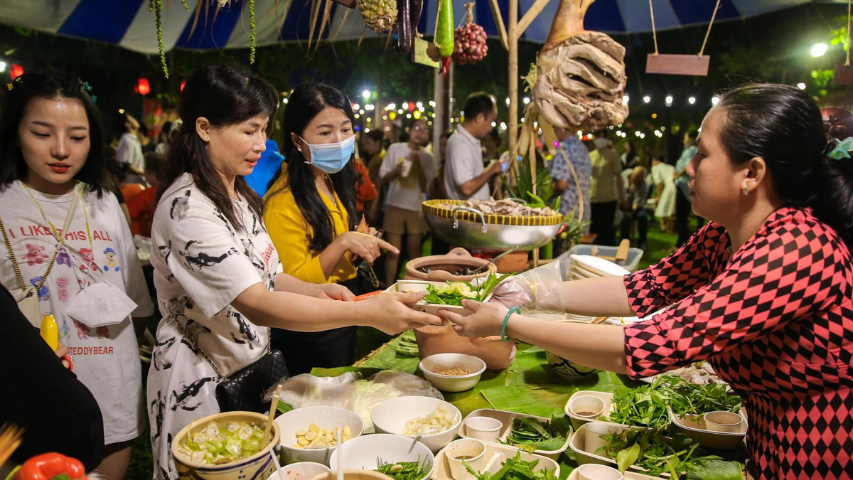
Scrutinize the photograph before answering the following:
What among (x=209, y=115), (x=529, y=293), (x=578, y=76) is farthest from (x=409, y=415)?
(x=578, y=76)

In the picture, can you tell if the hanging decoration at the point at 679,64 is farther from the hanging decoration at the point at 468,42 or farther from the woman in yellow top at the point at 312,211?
the woman in yellow top at the point at 312,211

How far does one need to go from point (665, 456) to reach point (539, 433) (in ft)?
1.28

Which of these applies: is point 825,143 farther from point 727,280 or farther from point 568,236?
point 568,236

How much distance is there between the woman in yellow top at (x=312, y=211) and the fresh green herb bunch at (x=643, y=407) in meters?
1.15

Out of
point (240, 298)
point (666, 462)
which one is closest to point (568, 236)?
point (666, 462)

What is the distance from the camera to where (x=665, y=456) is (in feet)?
5.73

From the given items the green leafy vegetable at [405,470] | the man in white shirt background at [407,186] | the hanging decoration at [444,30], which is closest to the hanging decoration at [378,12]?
the hanging decoration at [444,30]

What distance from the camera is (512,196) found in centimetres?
441

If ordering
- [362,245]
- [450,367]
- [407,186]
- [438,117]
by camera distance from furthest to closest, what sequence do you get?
[438,117]
[407,186]
[362,245]
[450,367]

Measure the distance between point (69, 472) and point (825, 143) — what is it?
6.06 feet

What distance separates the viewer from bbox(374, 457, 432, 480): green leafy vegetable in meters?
1.53

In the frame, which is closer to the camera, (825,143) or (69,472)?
(69,472)

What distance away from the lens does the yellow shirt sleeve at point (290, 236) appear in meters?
2.59

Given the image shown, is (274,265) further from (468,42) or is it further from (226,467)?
(468,42)
